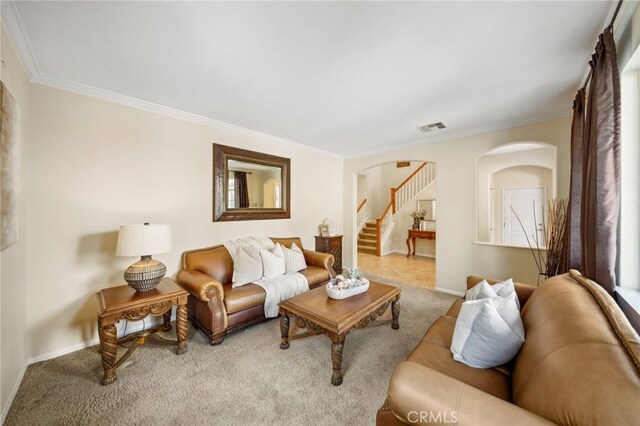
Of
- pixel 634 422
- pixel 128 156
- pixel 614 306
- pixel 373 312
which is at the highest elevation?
pixel 128 156

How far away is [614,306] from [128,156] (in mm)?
3835

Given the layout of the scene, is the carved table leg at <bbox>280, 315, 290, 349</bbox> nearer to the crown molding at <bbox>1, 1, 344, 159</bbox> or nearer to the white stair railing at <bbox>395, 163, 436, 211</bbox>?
the crown molding at <bbox>1, 1, 344, 159</bbox>

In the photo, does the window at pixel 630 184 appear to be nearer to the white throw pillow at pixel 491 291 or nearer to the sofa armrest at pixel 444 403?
the white throw pillow at pixel 491 291

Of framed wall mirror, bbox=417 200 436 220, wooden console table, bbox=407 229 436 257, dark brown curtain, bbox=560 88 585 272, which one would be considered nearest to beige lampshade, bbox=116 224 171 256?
dark brown curtain, bbox=560 88 585 272

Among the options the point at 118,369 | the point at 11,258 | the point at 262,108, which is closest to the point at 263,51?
the point at 262,108

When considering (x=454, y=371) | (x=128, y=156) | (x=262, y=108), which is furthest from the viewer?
(x=262, y=108)

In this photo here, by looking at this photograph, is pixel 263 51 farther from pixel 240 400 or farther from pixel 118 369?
pixel 118 369

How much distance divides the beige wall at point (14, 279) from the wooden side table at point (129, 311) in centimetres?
48

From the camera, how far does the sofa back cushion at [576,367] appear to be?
2.27 feet

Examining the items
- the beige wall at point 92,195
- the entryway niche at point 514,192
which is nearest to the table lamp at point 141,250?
the beige wall at point 92,195

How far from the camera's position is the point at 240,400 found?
1674mm

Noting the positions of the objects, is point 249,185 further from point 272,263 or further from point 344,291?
point 344,291

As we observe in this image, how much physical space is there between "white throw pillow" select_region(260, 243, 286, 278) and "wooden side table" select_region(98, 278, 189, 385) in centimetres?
95

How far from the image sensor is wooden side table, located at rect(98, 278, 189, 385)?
183cm
